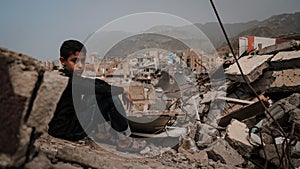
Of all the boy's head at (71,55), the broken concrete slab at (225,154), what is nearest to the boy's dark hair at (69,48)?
the boy's head at (71,55)

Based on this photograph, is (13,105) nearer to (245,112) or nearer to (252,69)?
(245,112)

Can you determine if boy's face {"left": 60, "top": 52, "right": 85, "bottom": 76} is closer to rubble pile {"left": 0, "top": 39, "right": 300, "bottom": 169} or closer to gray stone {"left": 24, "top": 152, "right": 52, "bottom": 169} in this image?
rubble pile {"left": 0, "top": 39, "right": 300, "bottom": 169}

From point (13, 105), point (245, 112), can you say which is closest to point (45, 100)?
point (13, 105)

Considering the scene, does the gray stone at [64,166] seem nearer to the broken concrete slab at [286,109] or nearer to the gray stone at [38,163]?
the gray stone at [38,163]

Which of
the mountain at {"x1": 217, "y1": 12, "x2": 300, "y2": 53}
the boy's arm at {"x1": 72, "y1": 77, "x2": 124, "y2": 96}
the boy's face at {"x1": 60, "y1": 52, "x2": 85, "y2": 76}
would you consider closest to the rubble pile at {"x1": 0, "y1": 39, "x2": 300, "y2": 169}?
the boy's arm at {"x1": 72, "y1": 77, "x2": 124, "y2": 96}

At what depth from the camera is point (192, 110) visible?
482cm

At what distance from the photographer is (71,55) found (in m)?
2.76

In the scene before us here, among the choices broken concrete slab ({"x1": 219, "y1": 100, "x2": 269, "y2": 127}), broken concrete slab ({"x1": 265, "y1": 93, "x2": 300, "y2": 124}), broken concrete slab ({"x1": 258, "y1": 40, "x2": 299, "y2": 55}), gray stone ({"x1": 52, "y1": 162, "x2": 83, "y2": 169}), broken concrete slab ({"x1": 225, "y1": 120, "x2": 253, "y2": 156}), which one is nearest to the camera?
gray stone ({"x1": 52, "y1": 162, "x2": 83, "y2": 169})

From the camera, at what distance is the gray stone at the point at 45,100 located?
96cm

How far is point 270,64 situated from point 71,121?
3.41 metres

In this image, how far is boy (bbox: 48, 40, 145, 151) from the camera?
2.53 meters

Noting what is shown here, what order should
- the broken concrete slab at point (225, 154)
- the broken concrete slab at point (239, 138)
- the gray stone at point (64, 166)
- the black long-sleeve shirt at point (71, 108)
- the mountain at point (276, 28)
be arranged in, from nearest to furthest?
1. the gray stone at point (64, 166)
2. the black long-sleeve shirt at point (71, 108)
3. the broken concrete slab at point (225, 154)
4. the broken concrete slab at point (239, 138)
5. the mountain at point (276, 28)

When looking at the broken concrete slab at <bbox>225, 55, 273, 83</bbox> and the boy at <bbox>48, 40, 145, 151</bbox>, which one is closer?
the boy at <bbox>48, 40, 145, 151</bbox>

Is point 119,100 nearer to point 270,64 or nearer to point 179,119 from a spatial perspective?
point 179,119
